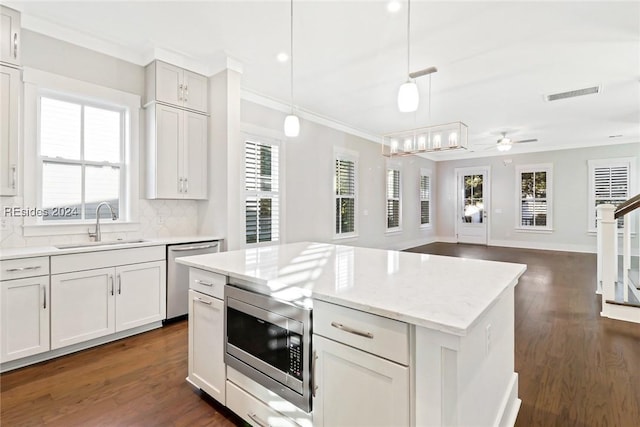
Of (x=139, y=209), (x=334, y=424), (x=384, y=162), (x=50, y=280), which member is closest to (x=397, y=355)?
(x=334, y=424)

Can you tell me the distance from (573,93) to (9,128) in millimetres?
6491

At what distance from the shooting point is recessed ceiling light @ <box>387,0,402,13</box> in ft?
8.43

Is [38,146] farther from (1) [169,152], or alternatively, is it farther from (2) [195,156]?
(2) [195,156]

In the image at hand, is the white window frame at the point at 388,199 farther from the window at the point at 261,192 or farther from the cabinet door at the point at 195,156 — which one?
the cabinet door at the point at 195,156

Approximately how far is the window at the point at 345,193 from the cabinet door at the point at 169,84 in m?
3.18

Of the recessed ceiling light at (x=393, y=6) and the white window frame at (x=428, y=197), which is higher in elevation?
the recessed ceiling light at (x=393, y=6)

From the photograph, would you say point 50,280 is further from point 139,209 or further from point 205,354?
point 205,354

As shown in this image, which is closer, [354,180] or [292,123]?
[292,123]

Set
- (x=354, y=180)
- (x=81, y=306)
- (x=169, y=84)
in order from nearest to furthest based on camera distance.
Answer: (x=81, y=306) → (x=169, y=84) → (x=354, y=180)

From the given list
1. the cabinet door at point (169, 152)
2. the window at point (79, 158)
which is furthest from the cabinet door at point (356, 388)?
the window at point (79, 158)

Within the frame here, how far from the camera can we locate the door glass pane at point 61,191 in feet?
9.82

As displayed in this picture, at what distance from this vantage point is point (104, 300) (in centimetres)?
286

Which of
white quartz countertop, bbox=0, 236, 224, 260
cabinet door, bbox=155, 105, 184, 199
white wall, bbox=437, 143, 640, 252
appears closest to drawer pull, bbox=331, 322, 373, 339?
white quartz countertop, bbox=0, 236, 224, 260

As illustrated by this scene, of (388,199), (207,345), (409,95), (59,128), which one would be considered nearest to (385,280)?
(207,345)
